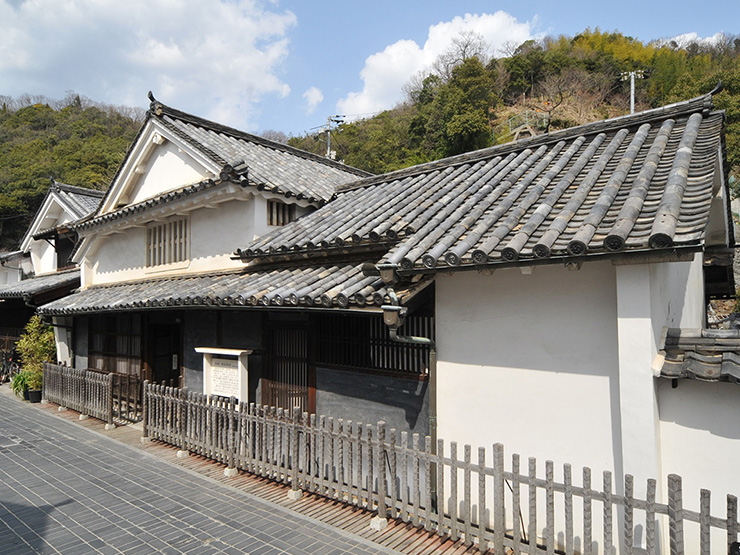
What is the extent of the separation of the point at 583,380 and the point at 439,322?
2.10m

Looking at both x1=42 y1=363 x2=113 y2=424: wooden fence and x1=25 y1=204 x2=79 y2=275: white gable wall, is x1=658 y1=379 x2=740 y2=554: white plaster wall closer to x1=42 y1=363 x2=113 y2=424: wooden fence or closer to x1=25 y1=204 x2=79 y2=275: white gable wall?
x1=42 y1=363 x2=113 y2=424: wooden fence

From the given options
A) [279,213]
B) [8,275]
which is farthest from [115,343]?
[8,275]

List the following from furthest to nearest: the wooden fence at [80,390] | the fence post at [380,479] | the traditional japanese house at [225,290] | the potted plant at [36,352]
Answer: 1. the potted plant at [36,352]
2. the wooden fence at [80,390]
3. the traditional japanese house at [225,290]
4. the fence post at [380,479]

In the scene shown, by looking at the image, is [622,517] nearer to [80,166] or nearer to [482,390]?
[482,390]

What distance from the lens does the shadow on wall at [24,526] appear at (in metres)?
6.05

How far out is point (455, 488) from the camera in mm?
5652

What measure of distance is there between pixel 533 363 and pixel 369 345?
2.92 m

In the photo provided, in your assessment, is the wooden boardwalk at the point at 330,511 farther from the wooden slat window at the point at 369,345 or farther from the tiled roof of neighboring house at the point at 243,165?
the tiled roof of neighboring house at the point at 243,165

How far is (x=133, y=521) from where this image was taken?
6.71 meters

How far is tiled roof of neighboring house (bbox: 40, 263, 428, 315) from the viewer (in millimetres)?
6633

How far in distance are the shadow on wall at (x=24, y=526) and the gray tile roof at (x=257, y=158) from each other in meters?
7.08

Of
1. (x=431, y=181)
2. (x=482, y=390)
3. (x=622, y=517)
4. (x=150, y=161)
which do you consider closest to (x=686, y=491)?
(x=622, y=517)

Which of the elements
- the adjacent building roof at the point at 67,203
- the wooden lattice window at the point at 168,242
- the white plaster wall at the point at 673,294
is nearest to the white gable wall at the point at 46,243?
the adjacent building roof at the point at 67,203

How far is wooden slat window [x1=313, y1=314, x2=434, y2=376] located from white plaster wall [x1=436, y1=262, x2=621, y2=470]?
0.52 metres
